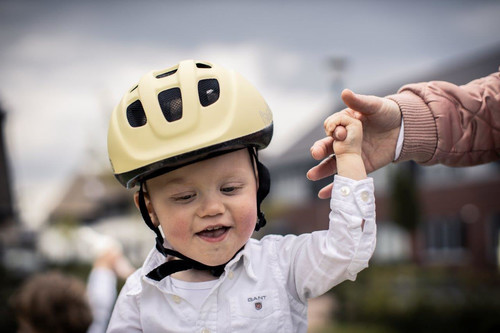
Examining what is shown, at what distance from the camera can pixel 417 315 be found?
35.1 ft

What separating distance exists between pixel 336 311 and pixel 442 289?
9.87ft

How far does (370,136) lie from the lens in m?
2.46

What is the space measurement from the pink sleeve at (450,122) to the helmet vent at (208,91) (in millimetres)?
878

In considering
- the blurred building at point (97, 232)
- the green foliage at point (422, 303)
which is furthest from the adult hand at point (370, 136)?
the green foliage at point (422, 303)

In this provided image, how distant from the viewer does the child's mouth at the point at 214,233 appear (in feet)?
7.12

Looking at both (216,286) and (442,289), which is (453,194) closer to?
(442,289)

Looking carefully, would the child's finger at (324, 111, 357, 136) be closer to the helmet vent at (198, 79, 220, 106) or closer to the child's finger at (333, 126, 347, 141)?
the child's finger at (333, 126, 347, 141)

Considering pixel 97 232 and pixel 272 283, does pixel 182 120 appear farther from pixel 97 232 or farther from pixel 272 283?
pixel 97 232

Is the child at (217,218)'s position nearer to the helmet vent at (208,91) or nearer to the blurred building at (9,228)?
the helmet vent at (208,91)

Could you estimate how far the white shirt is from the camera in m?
2.05

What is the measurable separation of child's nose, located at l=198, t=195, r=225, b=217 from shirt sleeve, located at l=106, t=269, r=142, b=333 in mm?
513

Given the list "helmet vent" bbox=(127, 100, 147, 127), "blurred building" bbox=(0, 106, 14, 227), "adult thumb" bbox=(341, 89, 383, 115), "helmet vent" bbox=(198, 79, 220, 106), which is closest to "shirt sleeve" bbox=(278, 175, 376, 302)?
"adult thumb" bbox=(341, 89, 383, 115)

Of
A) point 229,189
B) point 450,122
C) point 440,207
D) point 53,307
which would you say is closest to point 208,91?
point 229,189

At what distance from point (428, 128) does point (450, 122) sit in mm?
145
